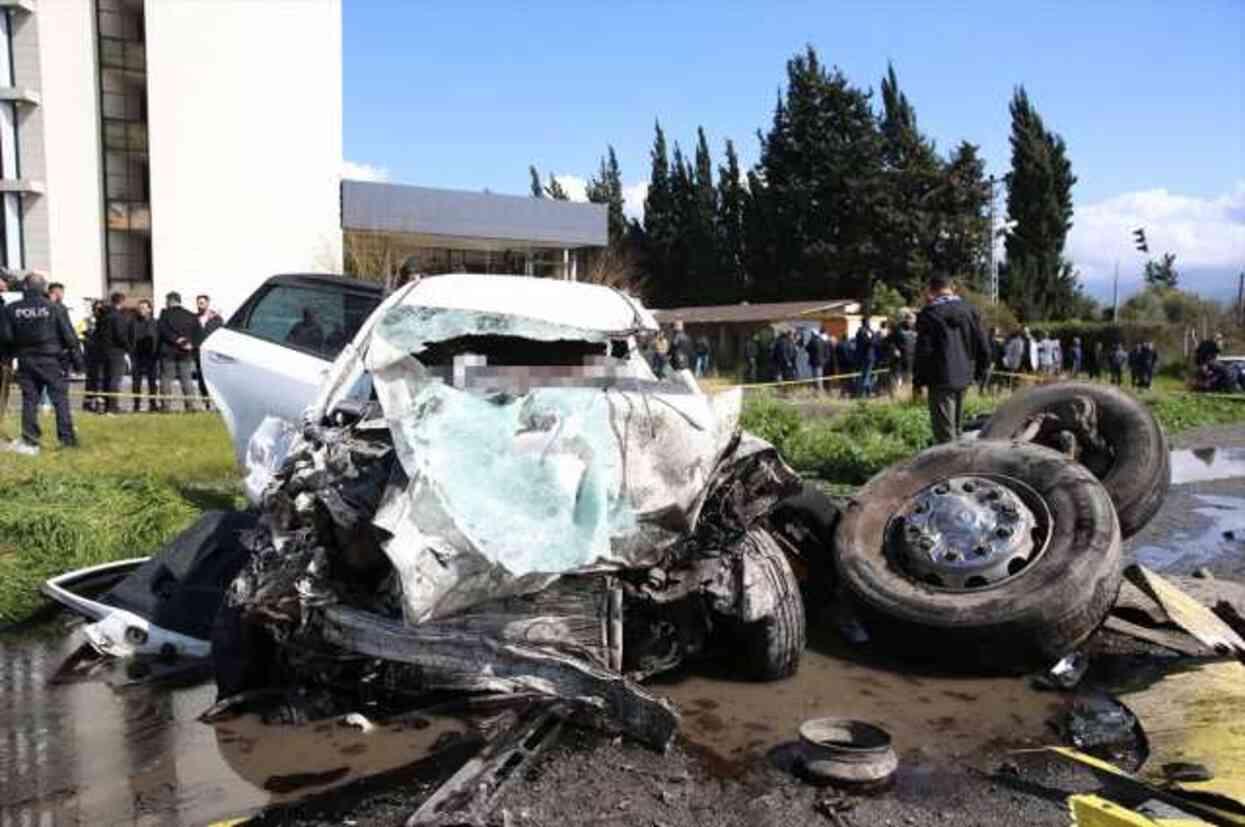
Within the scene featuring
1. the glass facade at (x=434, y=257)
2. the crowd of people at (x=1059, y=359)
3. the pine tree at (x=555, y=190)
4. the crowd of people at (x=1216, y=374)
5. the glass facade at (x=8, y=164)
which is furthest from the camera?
the pine tree at (x=555, y=190)

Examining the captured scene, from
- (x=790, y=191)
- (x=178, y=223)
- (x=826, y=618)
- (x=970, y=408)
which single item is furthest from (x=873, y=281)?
(x=826, y=618)

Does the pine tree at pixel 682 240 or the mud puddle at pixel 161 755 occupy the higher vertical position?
the pine tree at pixel 682 240

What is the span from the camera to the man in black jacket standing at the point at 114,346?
49.9 ft

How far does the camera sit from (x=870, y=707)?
14.9 ft

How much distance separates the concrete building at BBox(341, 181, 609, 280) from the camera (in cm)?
3419

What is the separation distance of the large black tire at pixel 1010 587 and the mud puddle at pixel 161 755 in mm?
2009

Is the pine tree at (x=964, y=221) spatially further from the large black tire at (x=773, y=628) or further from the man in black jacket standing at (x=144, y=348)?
the large black tire at (x=773, y=628)

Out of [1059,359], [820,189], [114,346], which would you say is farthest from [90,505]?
[820,189]

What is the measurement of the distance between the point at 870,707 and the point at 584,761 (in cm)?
Answer: 136

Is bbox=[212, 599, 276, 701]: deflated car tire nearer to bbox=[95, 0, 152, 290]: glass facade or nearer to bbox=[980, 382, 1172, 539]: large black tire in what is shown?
bbox=[980, 382, 1172, 539]: large black tire

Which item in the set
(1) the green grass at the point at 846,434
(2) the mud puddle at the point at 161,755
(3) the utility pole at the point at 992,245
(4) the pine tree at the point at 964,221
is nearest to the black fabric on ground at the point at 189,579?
(2) the mud puddle at the point at 161,755

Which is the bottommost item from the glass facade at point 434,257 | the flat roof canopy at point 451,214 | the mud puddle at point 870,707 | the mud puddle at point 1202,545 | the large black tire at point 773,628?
the mud puddle at point 870,707

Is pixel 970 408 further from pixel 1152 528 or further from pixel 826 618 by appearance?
pixel 826 618

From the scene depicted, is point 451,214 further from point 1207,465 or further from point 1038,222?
point 1038,222
